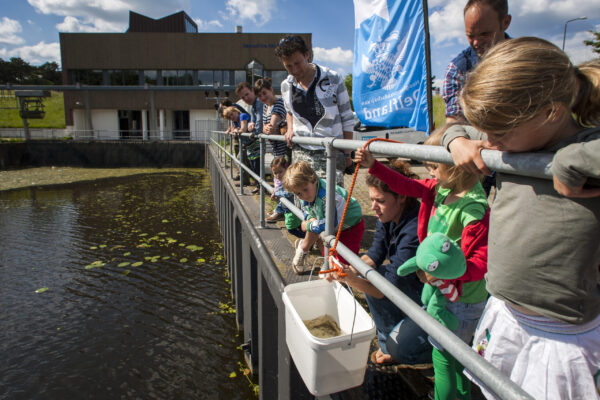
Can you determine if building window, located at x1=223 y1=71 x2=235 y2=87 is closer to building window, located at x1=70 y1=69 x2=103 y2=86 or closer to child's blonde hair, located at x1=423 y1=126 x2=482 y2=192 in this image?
building window, located at x1=70 y1=69 x2=103 y2=86

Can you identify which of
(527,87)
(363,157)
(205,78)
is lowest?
(363,157)

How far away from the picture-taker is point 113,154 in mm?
21984

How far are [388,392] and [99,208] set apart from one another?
11.1 m

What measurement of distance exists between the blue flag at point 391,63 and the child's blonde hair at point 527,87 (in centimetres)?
218

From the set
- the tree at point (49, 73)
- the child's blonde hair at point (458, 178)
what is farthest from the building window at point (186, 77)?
the tree at point (49, 73)

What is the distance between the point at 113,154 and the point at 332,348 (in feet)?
77.4

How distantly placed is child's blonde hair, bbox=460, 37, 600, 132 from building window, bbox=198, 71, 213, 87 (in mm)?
33318

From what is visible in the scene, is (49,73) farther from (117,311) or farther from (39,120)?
(117,311)

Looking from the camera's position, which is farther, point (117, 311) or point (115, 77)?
point (115, 77)

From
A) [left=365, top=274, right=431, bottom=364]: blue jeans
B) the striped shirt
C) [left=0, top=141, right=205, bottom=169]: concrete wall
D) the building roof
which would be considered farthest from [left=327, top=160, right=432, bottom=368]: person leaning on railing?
the building roof

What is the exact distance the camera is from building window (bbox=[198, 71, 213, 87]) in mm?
31844

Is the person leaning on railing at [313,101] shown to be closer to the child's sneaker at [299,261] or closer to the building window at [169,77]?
the child's sneaker at [299,261]

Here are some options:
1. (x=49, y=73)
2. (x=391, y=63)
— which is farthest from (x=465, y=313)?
(x=49, y=73)

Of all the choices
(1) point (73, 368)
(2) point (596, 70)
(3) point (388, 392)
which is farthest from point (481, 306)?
(1) point (73, 368)
